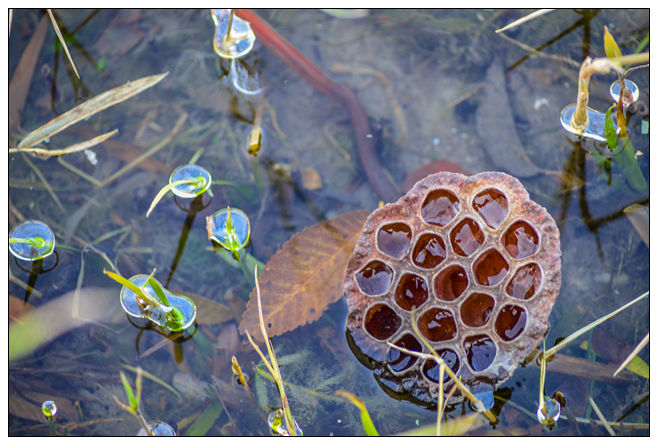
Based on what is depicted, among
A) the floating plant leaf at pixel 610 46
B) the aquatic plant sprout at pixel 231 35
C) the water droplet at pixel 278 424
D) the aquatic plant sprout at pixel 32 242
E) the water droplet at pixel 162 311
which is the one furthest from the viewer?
the aquatic plant sprout at pixel 231 35

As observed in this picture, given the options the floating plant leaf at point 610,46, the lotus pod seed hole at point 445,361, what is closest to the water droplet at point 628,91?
the floating plant leaf at point 610,46

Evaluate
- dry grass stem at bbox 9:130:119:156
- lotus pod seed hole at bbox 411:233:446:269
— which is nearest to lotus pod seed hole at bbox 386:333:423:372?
lotus pod seed hole at bbox 411:233:446:269

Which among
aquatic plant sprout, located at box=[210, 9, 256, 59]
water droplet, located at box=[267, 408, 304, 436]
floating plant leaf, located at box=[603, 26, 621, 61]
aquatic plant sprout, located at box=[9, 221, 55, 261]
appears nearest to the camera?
floating plant leaf, located at box=[603, 26, 621, 61]

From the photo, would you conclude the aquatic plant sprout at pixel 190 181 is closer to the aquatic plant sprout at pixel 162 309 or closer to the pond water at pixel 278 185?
the pond water at pixel 278 185

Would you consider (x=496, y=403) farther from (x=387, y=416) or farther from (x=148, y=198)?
(x=148, y=198)

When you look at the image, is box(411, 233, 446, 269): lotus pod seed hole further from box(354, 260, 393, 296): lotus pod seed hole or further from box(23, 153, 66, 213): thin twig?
box(23, 153, 66, 213): thin twig

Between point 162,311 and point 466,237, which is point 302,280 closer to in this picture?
point 162,311
